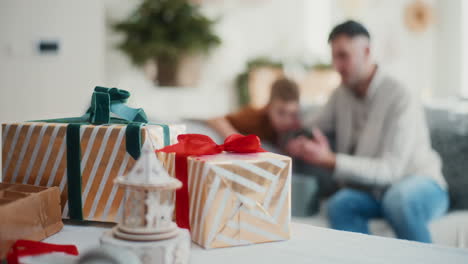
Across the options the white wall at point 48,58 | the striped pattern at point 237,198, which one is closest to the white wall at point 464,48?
the white wall at point 48,58

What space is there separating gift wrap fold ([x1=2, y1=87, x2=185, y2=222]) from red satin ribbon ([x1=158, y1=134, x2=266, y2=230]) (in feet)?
0.20

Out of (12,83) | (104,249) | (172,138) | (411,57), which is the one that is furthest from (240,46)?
(104,249)

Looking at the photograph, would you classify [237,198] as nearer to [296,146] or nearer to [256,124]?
[296,146]

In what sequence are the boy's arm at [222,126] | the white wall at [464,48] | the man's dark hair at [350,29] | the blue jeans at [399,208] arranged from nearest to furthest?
the blue jeans at [399,208] → the man's dark hair at [350,29] → the boy's arm at [222,126] → the white wall at [464,48]

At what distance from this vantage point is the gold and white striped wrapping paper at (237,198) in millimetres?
711

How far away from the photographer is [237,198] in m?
0.73

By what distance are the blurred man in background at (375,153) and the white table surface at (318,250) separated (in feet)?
2.66

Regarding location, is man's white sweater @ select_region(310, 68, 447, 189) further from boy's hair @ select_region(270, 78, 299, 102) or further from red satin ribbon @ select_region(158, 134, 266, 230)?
red satin ribbon @ select_region(158, 134, 266, 230)

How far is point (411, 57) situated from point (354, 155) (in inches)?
139

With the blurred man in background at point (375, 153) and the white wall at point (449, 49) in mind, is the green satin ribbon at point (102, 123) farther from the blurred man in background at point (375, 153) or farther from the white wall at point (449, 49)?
the white wall at point (449, 49)

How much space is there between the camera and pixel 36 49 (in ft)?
9.64

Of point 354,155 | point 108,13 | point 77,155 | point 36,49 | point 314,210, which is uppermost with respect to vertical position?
point 108,13

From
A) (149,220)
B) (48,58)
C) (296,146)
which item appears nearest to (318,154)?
(296,146)

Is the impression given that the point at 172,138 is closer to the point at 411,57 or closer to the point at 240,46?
the point at 240,46
